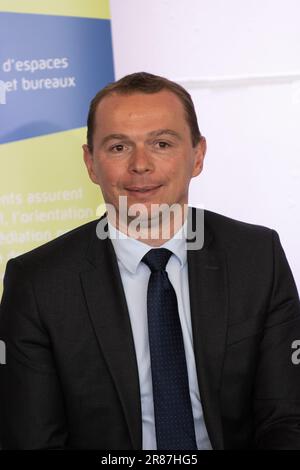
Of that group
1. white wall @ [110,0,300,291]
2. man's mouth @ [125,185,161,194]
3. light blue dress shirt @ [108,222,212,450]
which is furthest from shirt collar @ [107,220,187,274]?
white wall @ [110,0,300,291]

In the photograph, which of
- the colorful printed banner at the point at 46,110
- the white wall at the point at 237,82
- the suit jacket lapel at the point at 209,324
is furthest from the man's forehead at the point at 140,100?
the white wall at the point at 237,82

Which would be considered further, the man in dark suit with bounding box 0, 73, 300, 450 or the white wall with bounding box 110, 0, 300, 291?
the white wall with bounding box 110, 0, 300, 291

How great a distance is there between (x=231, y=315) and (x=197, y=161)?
1.36ft

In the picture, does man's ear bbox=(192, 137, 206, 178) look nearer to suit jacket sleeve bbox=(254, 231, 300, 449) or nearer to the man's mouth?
the man's mouth

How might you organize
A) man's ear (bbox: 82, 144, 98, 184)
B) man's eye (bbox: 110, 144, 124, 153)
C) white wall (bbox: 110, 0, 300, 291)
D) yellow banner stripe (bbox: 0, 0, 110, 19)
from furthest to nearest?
1. white wall (bbox: 110, 0, 300, 291)
2. yellow banner stripe (bbox: 0, 0, 110, 19)
3. man's ear (bbox: 82, 144, 98, 184)
4. man's eye (bbox: 110, 144, 124, 153)

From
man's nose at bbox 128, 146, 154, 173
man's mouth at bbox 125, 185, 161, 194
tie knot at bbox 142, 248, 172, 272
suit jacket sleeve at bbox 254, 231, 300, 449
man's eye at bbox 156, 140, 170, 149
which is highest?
man's eye at bbox 156, 140, 170, 149

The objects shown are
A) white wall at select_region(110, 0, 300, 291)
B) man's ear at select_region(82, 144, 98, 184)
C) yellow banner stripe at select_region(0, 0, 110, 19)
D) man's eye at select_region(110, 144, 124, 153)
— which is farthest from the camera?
white wall at select_region(110, 0, 300, 291)

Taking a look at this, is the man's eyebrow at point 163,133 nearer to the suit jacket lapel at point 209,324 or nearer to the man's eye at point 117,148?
the man's eye at point 117,148

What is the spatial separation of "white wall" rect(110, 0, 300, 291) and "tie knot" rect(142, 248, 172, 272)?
101 centimetres

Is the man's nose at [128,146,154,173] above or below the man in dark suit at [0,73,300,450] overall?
above

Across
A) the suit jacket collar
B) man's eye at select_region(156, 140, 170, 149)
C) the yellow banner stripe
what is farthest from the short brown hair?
the yellow banner stripe

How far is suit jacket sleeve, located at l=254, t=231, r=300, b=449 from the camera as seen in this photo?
5.40 feet

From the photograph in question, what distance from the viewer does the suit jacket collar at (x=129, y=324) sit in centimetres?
165

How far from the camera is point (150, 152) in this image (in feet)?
5.65
